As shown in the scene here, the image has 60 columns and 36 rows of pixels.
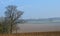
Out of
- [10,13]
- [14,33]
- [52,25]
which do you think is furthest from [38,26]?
[10,13]

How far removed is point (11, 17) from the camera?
2609 mm

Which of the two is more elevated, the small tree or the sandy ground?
the small tree

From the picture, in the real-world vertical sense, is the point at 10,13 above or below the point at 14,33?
above

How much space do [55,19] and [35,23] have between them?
46cm

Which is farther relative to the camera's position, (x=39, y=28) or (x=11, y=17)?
(x=11, y=17)

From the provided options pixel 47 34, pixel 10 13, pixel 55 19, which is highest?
pixel 10 13

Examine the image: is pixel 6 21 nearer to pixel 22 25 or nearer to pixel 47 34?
pixel 22 25

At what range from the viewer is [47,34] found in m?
2.34

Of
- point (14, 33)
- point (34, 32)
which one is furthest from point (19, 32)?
point (34, 32)

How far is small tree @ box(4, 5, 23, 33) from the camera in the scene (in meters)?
2.55

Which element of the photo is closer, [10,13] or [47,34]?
[47,34]

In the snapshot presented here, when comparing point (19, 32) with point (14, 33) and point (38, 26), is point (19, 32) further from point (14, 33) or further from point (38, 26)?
point (38, 26)

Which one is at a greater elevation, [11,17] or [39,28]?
[11,17]

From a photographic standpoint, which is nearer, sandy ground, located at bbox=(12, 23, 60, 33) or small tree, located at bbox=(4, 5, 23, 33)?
sandy ground, located at bbox=(12, 23, 60, 33)
